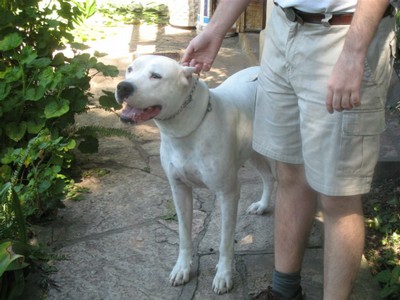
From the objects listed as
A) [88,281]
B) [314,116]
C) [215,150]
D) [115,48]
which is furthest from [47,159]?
[115,48]

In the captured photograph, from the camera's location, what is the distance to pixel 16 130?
4.14 meters

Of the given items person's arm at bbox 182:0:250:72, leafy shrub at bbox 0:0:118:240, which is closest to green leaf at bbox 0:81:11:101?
leafy shrub at bbox 0:0:118:240

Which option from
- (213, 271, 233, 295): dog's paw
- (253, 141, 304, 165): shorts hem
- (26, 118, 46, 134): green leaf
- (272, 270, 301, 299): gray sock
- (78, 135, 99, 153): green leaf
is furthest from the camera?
(78, 135, 99, 153): green leaf

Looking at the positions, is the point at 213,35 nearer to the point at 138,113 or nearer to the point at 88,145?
the point at 138,113

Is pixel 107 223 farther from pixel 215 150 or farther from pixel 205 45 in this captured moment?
pixel 205 45

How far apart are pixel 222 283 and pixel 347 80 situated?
58.2 inches

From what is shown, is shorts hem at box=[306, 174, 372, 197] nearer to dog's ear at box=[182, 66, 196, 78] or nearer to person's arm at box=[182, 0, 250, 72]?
dog's ear at box=[182, 66, 196, 78]

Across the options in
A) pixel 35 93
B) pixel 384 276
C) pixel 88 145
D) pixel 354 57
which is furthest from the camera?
pixel 88 145

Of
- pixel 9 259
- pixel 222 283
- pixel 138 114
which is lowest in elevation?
pixel 222 283

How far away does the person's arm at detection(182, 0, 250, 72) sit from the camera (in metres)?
2.80

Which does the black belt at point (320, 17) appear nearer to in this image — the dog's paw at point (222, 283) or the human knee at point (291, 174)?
the human knee at point (291, 174)

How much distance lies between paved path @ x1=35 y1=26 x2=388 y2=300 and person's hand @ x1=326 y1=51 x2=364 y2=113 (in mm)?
1323

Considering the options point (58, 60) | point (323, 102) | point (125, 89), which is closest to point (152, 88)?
point (125, 89)

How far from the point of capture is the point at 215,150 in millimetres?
2934
